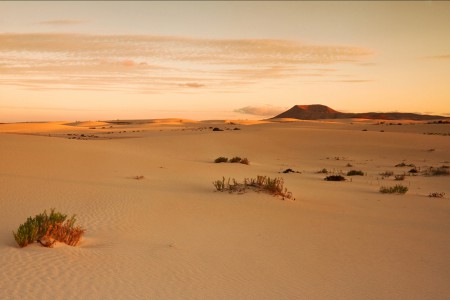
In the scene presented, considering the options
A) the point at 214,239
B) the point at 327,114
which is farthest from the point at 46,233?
the point at 327,114

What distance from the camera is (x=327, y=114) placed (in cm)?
14825

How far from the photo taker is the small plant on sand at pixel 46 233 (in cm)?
596

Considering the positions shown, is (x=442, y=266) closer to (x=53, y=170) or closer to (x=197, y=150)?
(x=53, y=170)

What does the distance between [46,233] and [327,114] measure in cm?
14724

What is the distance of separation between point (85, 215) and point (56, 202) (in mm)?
1548

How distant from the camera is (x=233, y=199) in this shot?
1059 cm

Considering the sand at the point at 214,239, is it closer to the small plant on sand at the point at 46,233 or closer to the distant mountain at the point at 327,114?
the small plant on sand at the point at 46,233

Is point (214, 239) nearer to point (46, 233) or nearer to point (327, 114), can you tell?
point (46, 233)

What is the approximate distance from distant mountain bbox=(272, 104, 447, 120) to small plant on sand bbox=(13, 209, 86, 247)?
13451cm

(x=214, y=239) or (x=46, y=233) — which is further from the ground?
(x=46, y=233)

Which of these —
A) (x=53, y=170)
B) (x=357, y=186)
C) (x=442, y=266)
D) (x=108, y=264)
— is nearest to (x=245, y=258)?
(x=108, y=264)

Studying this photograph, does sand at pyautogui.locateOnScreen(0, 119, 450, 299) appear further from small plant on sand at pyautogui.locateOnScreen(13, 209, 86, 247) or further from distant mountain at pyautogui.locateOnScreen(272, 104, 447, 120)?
distant mountain at pyautogui.locateOnScreen(272, 104, 447, 120)

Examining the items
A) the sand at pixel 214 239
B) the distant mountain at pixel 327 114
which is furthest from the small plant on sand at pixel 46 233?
the distant mountain at pixel 327 114

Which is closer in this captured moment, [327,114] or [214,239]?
[214,239]
